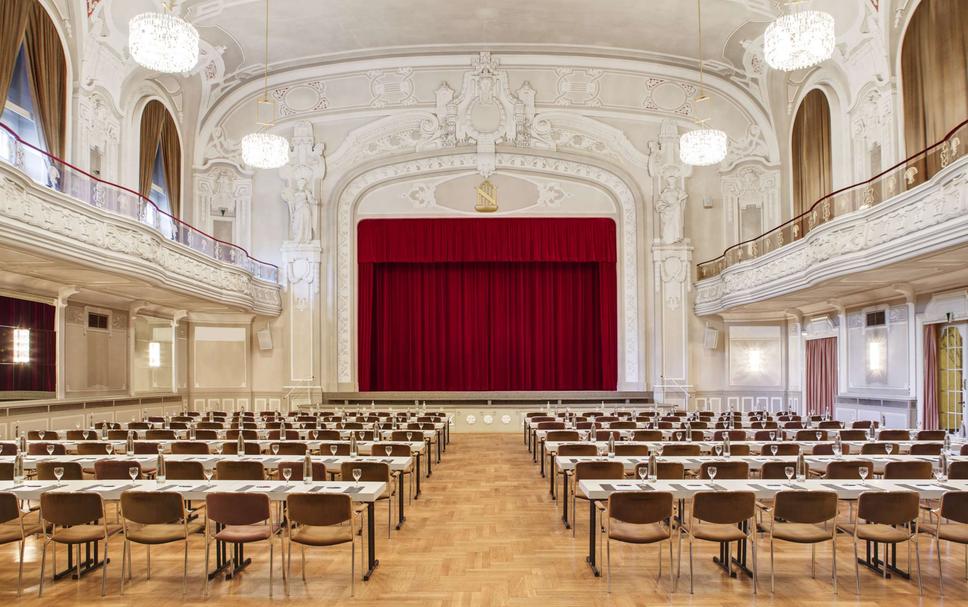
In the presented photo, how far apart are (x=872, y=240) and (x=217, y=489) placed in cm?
1015

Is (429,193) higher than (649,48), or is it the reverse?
(649,48)

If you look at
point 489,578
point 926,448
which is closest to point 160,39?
point 489,578

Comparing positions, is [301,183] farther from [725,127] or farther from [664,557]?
[664,557]

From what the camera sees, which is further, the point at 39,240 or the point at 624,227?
the point at 624,227

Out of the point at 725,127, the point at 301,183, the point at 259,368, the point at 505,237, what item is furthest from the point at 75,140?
the point at 725,127

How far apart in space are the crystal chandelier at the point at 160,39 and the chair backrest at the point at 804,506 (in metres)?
9.87

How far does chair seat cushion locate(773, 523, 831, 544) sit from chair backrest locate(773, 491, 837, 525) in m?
0.13

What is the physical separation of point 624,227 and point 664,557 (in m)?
15.8

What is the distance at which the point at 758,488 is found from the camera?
6.14m

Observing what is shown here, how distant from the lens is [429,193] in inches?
883

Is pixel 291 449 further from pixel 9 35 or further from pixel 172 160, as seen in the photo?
pixel 172 160

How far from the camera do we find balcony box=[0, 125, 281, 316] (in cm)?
981

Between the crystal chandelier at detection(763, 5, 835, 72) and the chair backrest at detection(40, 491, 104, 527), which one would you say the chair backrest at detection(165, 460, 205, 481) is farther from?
the crystal chandelier at detection(763, 5, 835, 72)

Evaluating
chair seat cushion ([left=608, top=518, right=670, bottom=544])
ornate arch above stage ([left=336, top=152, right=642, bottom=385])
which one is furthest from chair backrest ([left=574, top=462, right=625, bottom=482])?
ornate arch above stage ([left=336, top=152, right=642, bottom=385])
